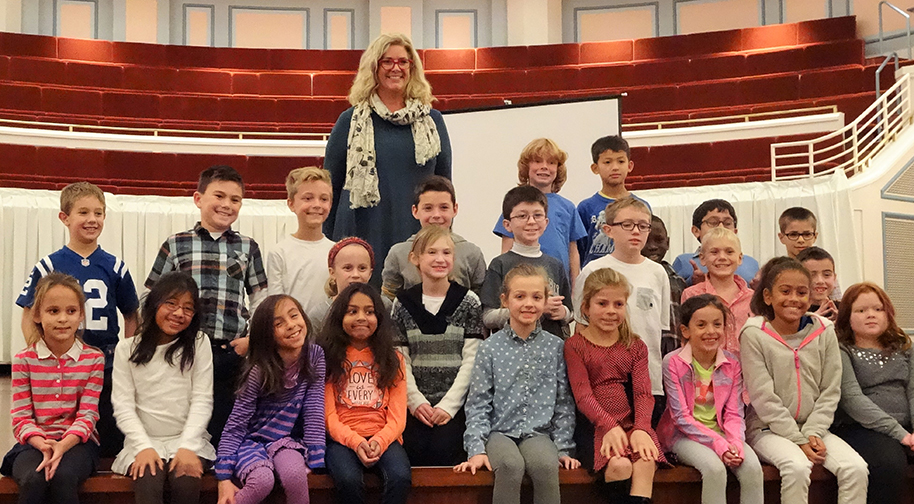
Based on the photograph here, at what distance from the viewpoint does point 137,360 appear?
2.05 meters

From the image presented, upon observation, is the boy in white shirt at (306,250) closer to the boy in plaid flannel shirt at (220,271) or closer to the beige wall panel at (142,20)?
the boy in plaid flannel shirt at (220,271)

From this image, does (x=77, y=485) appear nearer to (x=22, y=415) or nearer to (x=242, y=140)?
(x=22, y=415)

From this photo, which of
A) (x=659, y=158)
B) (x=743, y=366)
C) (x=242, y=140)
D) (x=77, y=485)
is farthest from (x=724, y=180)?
(x=77, y=485)

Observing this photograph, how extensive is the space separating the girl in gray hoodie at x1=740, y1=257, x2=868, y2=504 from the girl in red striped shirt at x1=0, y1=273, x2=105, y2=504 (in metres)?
1.64

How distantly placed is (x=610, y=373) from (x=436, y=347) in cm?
45

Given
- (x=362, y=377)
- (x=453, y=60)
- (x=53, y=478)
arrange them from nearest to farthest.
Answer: (x=53, y=478)
(x=362, y=377)
(x=453, y=60)

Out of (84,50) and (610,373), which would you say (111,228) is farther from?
(610,373)

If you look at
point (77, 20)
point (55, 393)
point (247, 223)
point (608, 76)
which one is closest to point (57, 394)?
point (55, 393)

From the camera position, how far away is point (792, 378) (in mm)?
2232

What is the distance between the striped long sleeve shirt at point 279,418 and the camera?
2.01 meters

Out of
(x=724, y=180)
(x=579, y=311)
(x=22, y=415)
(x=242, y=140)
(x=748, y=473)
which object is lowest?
(x=748, y=473)

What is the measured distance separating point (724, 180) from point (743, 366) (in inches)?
160

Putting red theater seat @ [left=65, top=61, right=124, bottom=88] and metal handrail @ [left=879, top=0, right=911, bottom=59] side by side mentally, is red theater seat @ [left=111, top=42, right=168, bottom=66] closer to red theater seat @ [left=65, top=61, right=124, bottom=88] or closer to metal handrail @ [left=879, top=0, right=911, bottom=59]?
red theater seat @ [left=65, top=61, right=124, bottom=88]

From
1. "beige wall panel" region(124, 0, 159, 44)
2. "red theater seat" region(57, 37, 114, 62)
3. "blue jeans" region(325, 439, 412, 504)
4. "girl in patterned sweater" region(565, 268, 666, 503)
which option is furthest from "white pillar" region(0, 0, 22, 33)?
"girl in patterned sweater" region(565, 268, 666, 503)
